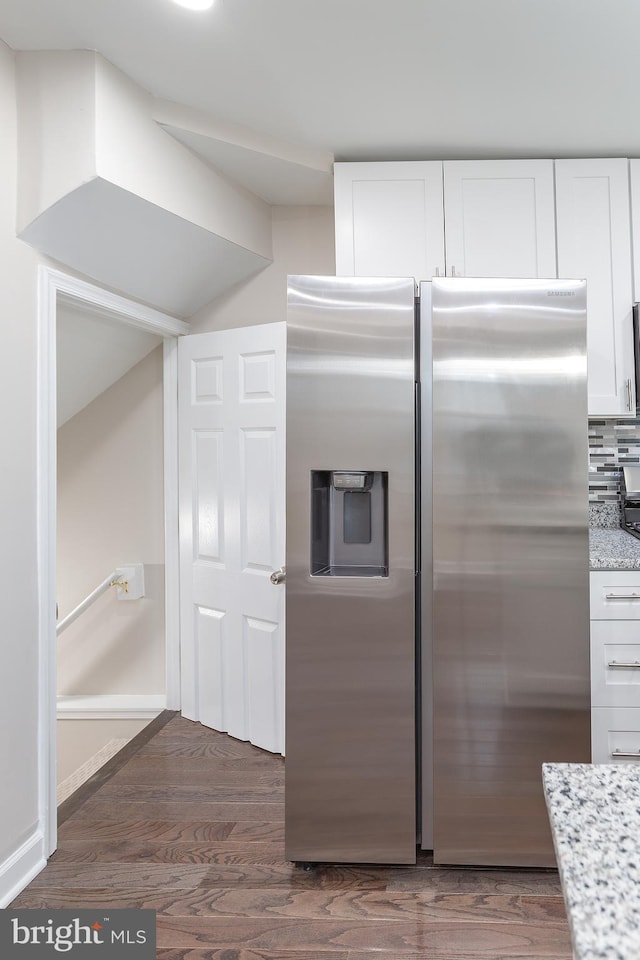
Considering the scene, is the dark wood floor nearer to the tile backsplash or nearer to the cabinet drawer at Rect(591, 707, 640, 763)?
the cabinet drawer at Rect(591, 707, 640, 763)

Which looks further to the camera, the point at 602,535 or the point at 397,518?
the point at 602,535

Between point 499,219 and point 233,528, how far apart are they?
66.5 inches

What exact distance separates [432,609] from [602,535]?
3.51ft

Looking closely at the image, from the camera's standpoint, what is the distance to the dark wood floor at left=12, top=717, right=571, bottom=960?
5.57ft

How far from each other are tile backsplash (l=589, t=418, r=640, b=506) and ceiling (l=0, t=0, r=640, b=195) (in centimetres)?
110

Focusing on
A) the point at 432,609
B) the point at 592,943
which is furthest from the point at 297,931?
the point at 592,943

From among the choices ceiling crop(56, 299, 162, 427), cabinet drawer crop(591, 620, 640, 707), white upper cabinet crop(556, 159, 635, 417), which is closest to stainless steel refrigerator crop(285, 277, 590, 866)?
cabinet drawer crop(591, 620, 640, 707)

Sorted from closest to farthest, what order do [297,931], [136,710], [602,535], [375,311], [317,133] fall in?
[297,931] → [375,311] → [317,133] → [602,535] → [136,710]

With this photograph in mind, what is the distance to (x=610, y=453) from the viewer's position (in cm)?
289

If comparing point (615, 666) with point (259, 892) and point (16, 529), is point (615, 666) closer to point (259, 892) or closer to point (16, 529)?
point (259, 892)

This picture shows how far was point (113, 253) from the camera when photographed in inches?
94.7

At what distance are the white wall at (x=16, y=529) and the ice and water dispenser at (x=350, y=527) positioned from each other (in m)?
0.90

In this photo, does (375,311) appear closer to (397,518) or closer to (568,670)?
(397,518)

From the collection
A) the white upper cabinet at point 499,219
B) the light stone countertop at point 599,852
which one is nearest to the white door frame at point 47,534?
the white upper cabinet at point 499,219
